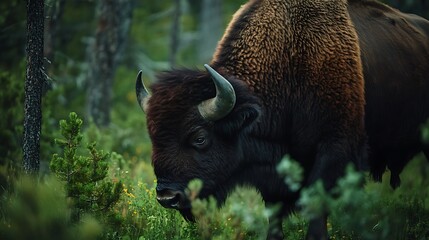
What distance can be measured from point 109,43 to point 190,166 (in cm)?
605

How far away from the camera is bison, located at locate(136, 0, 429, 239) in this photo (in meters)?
5.82

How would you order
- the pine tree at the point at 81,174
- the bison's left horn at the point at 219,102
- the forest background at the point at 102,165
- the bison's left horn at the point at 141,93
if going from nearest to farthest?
the forest background at the point at 102,165
the pine tree at the point at 81,174
the bison's left horn at the point at 219,102
the bison's left horn at the point at 141,93

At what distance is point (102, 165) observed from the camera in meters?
5.59

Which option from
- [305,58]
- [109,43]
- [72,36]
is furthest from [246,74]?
→ [72,36]

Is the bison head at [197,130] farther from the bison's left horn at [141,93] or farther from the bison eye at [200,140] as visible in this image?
the bison's left horn at [141,93]

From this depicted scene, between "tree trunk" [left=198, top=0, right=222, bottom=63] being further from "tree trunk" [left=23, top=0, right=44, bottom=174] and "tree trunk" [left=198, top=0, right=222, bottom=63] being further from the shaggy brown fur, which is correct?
"tree trunk" [left=23, top=0, right=44, bottom=174]

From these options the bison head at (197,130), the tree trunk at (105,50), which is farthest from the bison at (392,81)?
the tree trunk at (105,50)

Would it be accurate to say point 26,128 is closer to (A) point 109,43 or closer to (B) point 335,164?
(B) point 335,164

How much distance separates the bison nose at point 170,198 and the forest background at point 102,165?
0.89ft

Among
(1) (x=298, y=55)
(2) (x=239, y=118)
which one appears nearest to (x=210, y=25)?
(1) (x=298, y=55)

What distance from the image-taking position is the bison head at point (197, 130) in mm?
5696

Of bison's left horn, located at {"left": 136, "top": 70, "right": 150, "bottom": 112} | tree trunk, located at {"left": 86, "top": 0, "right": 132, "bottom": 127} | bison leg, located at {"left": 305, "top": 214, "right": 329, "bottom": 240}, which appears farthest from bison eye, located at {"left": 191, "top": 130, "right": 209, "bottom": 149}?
tree trunk, located at {"left": 86, "top": 0, "right": 132, "bottom": 127}

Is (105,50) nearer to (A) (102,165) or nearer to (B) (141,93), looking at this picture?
(B) (141,93)

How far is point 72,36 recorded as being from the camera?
56.7ft
